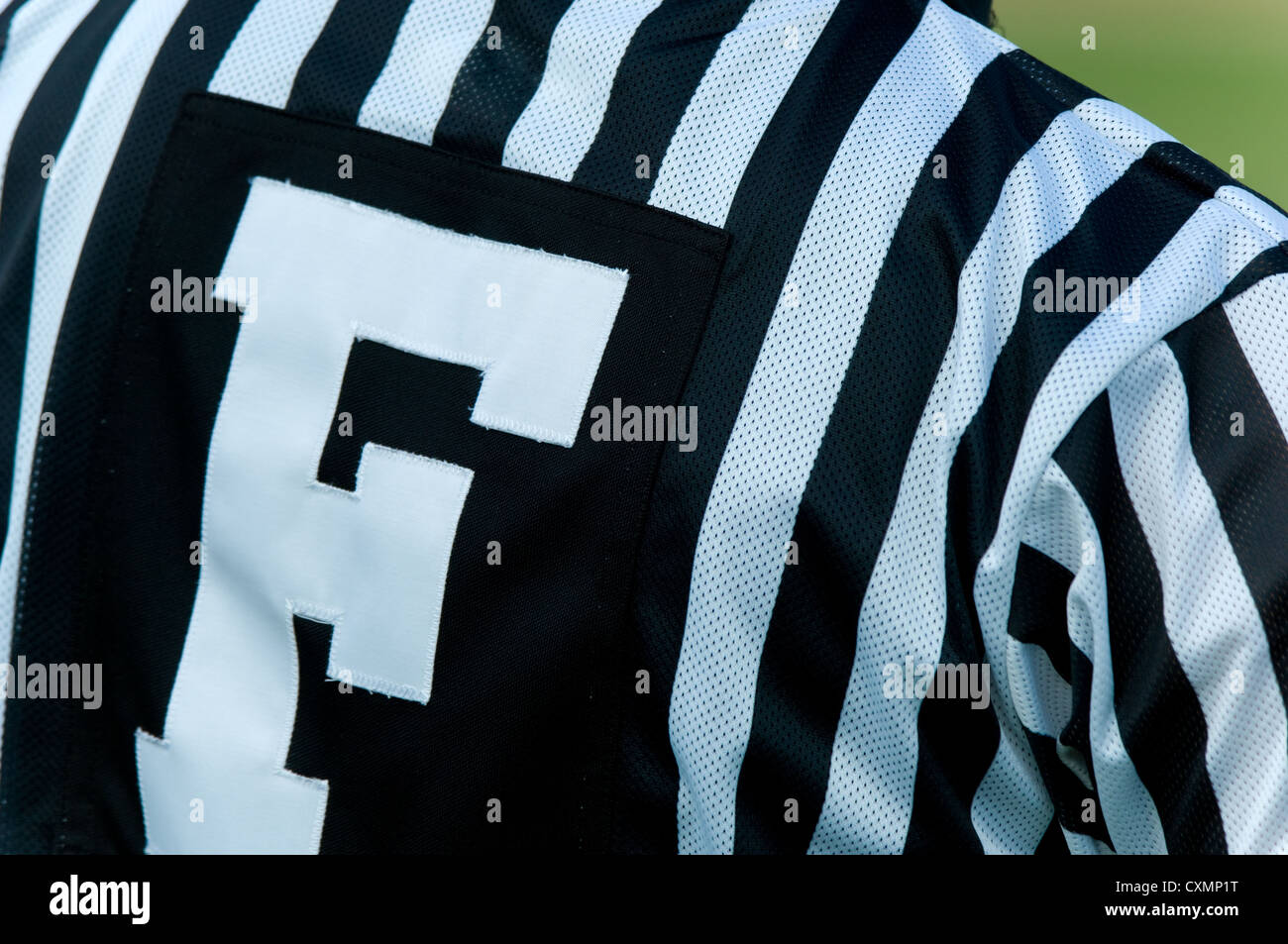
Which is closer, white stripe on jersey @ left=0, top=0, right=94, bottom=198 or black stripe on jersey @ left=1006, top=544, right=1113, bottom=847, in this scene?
black stripe on jersey @ left=1006, top=544, right=1113, bottom=847

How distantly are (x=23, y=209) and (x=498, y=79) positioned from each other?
283 millimetres

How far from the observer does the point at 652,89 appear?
2.23ft

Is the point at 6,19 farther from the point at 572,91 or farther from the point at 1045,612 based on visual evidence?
the point at 1045,612

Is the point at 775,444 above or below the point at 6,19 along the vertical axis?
below

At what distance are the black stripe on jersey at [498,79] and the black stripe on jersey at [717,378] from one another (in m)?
0.07

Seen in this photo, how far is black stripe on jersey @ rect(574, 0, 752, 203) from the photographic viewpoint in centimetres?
67

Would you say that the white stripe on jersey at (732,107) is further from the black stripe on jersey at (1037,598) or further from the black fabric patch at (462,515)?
the black stripe on jersey at (1037,598)

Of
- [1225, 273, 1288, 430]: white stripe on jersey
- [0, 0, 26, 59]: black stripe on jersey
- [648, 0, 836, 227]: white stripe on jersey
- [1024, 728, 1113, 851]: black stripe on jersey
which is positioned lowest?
[1024, 728, 1113, 851]: black stripe on jersey

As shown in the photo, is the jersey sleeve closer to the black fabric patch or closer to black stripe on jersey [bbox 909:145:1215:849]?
black stripe on jersey [bbox 909:145:1215:849]

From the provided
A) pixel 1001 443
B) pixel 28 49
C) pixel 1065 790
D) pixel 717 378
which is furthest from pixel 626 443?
pixel 28 49

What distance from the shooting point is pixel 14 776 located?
729 millimetres

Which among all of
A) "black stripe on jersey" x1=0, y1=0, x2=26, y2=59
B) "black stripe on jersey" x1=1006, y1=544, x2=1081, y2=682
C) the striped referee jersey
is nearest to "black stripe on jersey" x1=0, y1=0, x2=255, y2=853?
the striped referee jersey

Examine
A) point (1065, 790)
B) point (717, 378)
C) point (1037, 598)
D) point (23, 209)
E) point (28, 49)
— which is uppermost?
point (28, 49)

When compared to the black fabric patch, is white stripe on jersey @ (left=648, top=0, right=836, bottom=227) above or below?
above
